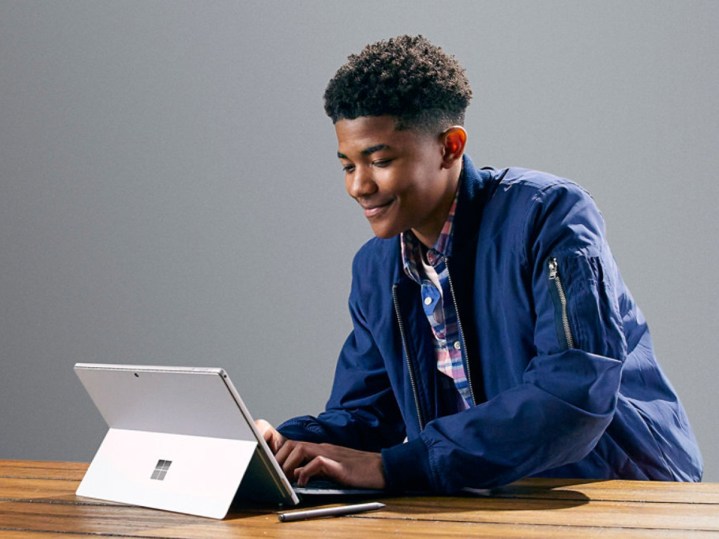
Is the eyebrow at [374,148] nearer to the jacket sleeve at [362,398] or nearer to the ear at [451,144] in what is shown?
the ear at [451,144]

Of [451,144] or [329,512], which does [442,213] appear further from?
[329,512]

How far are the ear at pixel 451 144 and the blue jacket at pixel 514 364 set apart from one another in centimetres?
4

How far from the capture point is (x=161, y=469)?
150cm

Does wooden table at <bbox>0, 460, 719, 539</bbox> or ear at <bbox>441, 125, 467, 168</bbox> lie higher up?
ear at <bbox>441, 125, 467, 168</bbox>

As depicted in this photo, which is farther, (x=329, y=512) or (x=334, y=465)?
(x=334, y=465)

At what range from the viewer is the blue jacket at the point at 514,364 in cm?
150

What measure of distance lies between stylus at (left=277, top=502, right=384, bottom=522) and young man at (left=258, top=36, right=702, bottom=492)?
0.40 feet

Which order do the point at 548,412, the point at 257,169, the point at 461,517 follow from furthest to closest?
the point at 257,169, the point at 548,412, the point at 461,517

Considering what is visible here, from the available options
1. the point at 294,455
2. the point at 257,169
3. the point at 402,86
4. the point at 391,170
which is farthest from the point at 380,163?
the point at 257,169

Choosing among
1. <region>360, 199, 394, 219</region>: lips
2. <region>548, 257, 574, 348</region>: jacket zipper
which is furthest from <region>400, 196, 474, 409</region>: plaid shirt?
→ <region>548, 257, 574, 348</region>: jacket zipper

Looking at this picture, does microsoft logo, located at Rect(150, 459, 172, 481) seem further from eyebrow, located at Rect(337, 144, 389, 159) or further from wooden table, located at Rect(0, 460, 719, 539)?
eyebrow, located at Rect(337, 144, 389, 159)

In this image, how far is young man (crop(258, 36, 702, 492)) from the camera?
4.96 feet

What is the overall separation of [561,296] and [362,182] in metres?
0.37

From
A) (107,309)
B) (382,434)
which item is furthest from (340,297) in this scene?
(382,434)
